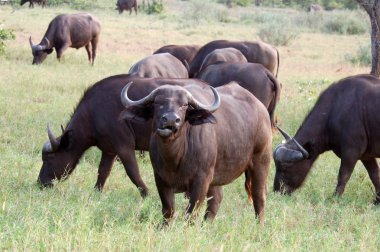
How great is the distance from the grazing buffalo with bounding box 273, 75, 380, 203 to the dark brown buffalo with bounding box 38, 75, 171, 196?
1.88 meters

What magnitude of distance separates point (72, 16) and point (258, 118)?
14673mm

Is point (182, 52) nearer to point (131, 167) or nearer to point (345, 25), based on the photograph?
point (131, 167)

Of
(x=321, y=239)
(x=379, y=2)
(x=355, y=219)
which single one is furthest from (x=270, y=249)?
(x=379, y=2)

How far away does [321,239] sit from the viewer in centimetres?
551

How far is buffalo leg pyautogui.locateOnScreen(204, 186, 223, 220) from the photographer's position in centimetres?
613

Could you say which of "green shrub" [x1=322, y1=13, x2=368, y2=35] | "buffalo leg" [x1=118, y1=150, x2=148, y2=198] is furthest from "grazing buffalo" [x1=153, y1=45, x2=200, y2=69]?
"green shrub" [x1=322, y1=13, x2=368, y2=35]

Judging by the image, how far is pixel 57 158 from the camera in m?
7.41

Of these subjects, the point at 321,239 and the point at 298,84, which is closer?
the point at 321,239

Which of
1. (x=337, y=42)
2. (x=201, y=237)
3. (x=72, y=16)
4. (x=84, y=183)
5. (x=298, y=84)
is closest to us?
(x=201, y=237)

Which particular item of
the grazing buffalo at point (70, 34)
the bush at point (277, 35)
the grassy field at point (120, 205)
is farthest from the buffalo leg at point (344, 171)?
the bush at point (277, 35)

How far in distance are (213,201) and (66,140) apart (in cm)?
204

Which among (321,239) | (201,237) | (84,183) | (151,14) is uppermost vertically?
(201,237)

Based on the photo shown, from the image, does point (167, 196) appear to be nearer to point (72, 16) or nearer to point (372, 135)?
point (372, 135)

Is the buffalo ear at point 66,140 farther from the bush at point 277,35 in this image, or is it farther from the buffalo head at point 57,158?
the bush at point 277,35
